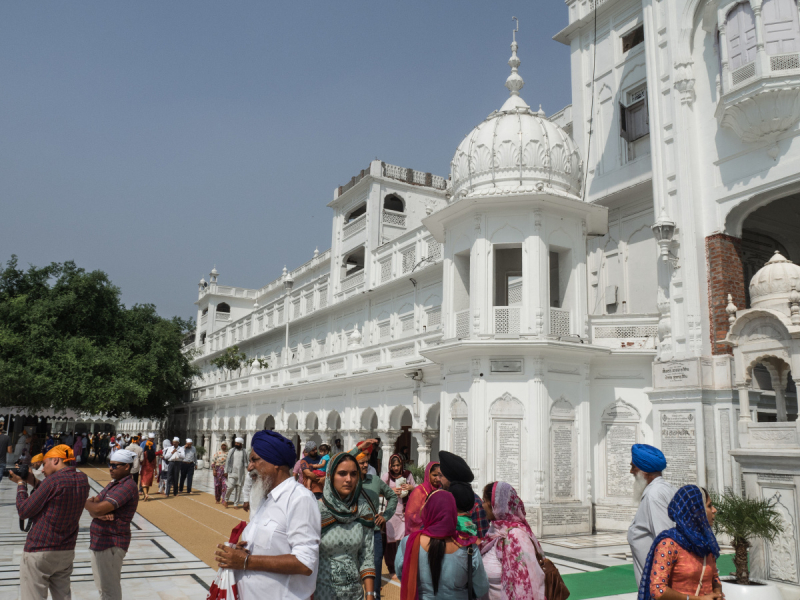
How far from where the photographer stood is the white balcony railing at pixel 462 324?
45.0 ft

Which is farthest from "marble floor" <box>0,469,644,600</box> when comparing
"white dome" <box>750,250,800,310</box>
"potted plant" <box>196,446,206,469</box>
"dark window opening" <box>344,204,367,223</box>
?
"potted plant" <box>196,446,206,469</box>

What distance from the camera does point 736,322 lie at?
10.9 metres

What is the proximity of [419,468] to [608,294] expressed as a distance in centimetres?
762

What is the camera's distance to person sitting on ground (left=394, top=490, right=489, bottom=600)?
12.7 feet

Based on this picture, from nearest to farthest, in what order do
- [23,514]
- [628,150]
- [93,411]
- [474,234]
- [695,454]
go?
[23,514], [695,454], [474,234], [628,150], [93,411]

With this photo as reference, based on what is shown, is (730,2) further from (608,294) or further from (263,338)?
(263,338)

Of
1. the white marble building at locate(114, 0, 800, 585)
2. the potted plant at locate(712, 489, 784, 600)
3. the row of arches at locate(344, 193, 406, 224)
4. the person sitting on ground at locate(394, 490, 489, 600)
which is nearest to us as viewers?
the person sitting on ground at locate(394, 490, 489, 600)

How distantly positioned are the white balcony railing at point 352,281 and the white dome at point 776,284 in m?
19.0

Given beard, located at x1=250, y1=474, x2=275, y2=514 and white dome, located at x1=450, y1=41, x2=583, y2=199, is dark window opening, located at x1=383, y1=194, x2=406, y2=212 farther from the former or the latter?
beard, located at x1=250, y1=474, x2=275, y2=514

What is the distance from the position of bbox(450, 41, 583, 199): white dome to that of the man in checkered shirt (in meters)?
10.0

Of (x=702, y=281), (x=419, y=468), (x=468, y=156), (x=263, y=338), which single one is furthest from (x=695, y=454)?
(x=263, y=338)

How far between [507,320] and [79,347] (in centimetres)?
2540

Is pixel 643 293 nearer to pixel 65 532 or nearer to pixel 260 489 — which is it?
pixel 65 532

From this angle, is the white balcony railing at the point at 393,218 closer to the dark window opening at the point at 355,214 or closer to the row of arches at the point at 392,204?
the row of arches at the point at 392,204
